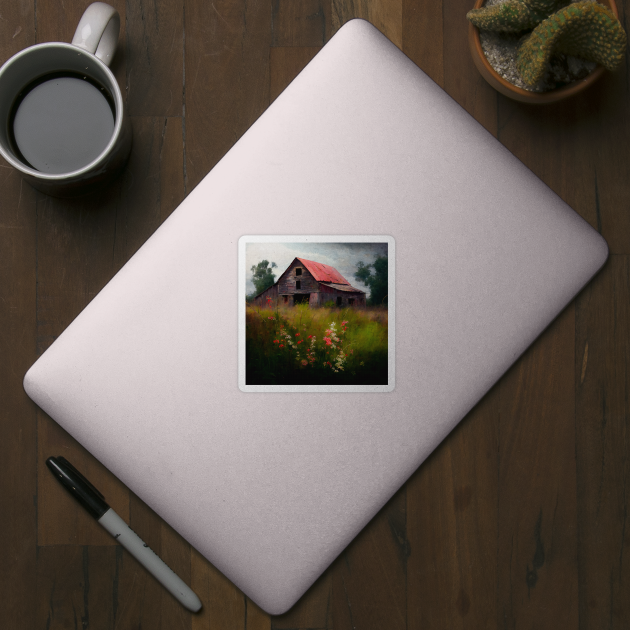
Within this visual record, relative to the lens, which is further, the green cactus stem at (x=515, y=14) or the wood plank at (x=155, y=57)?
the wood plank at (x=155, y=57)

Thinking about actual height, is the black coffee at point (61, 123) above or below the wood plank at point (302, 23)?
below

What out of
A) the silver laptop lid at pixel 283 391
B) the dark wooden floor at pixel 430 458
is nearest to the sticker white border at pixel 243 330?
the silver laptop lid at pixel 283 391

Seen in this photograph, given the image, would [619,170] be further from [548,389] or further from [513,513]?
[513,513]

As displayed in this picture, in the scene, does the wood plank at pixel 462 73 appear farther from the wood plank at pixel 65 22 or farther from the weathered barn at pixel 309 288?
the wood plank at pixel 65 22

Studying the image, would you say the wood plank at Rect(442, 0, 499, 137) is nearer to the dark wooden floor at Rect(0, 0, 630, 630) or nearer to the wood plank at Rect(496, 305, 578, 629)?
the dark wooden floor at Rect(0, 0, 630, 630)

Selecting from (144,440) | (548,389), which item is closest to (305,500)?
(144,440)

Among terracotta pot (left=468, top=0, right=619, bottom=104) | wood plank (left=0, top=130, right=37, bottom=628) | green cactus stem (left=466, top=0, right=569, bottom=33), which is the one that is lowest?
wood plank (left=0, top=130, right=37, bottom=628)

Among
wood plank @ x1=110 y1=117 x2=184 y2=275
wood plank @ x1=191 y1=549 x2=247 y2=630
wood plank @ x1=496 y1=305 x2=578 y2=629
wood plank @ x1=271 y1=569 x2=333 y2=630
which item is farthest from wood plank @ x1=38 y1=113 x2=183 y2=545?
wood plank @ x1=496 y1=305 x2=578 y2=629
